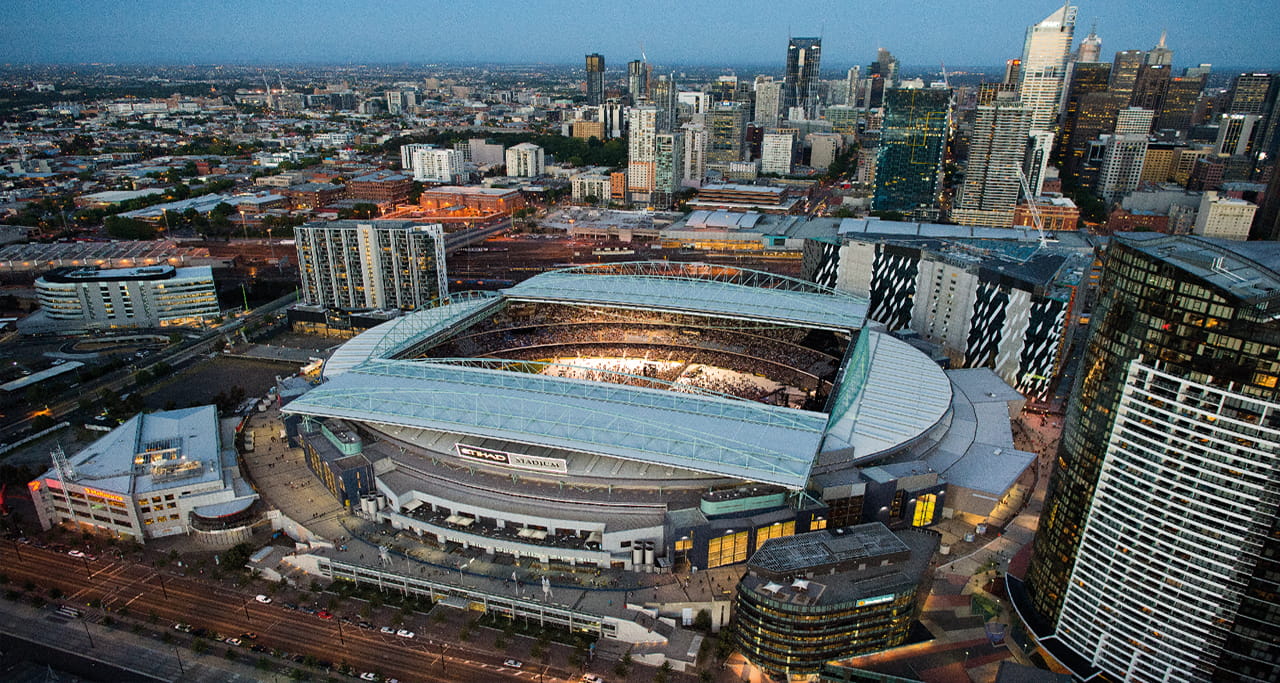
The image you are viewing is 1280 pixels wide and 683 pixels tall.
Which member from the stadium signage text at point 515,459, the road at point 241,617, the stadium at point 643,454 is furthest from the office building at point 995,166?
the road at point 241,617

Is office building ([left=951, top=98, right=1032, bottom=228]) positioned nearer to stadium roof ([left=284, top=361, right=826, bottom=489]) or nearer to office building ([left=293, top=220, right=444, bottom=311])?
office building ([left=293, top=220, right=444, bottom=311])

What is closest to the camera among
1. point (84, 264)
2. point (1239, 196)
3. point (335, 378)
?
point (335, 378)

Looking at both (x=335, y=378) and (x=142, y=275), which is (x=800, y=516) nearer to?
(x=335, y=378)

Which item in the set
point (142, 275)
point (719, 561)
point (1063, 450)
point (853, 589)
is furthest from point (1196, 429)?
point (142, 275)

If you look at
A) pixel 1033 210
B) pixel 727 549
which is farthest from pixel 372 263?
pixel 1033 210

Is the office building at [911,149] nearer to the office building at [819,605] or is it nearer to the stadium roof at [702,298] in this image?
the stadium roof at [702,298]

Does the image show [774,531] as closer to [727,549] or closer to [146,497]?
[727,549]
